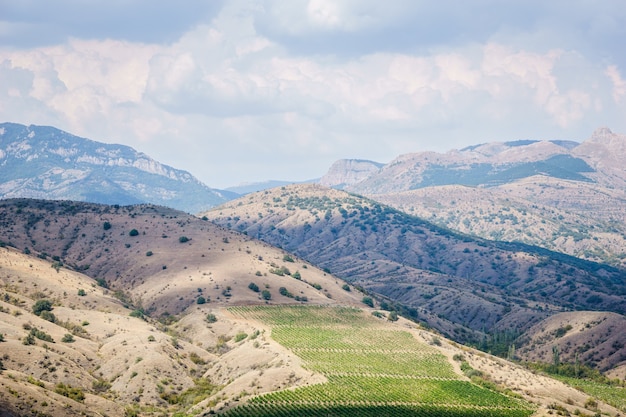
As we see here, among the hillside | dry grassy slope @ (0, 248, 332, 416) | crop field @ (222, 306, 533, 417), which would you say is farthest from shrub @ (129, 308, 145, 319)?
crop field @ (222, 306, 533, 417)

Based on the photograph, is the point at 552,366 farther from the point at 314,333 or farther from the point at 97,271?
the point at 97,271

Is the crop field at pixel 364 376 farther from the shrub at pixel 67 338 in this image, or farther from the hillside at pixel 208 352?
the shrub at pixel 67 338

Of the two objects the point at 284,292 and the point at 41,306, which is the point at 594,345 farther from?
the point at 41,306

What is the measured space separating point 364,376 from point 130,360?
37.1m

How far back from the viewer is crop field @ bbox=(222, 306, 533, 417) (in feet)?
337

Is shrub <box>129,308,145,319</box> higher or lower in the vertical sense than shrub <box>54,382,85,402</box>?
higher

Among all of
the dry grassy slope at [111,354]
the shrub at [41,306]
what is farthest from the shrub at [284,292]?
the shrub at [41,306]

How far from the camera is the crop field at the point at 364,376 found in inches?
4040

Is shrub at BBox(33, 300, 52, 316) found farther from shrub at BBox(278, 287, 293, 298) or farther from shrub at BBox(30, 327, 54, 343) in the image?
shrub at BBox(278, 287, 293, 298)

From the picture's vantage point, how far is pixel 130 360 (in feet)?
384

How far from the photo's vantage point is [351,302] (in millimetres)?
193750

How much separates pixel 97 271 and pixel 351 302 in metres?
67.1

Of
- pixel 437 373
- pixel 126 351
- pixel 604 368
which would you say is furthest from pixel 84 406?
pixel 604 368

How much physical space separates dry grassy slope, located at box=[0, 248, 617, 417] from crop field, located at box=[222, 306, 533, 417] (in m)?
4.04
